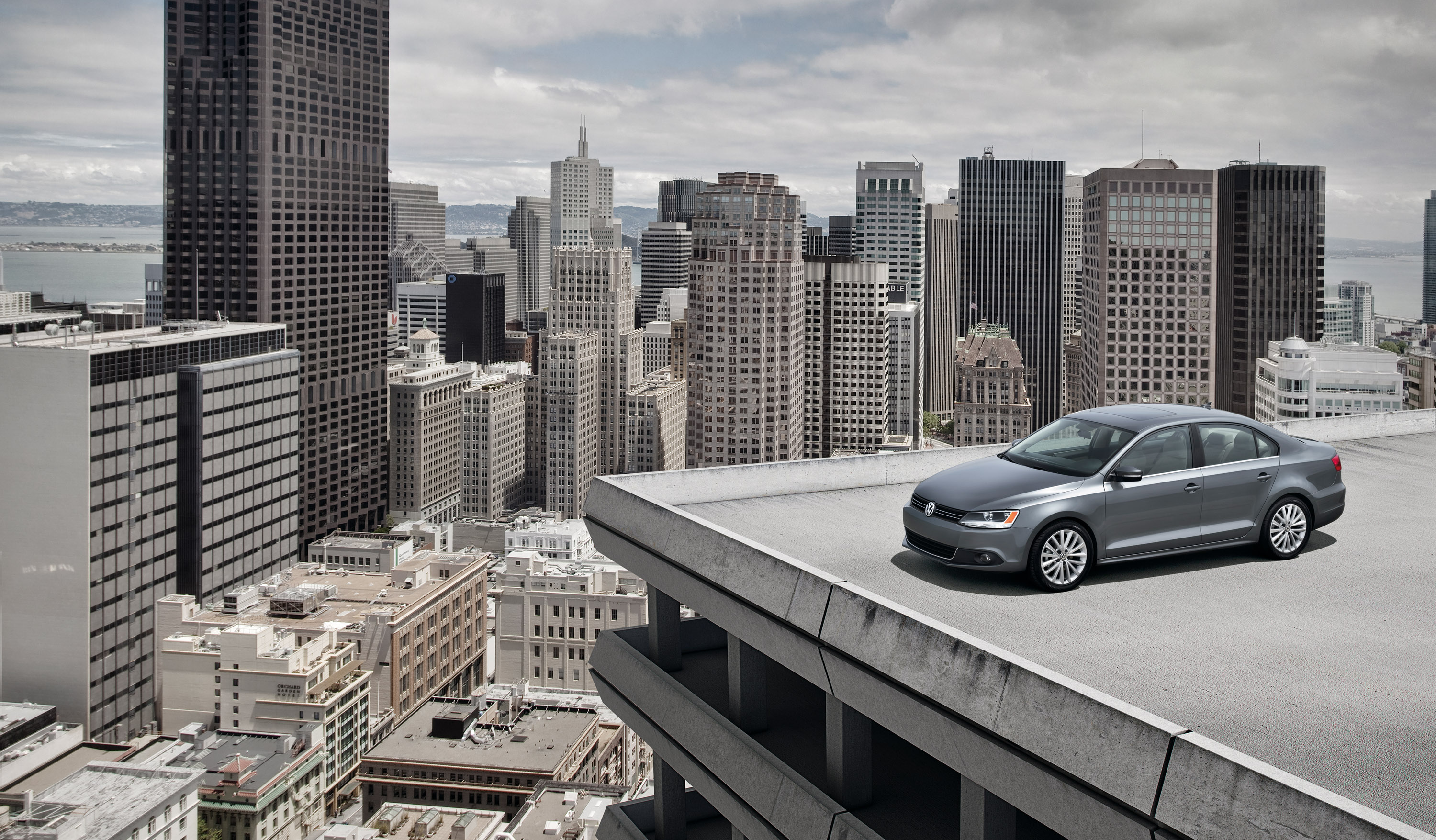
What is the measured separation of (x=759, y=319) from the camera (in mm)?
106750

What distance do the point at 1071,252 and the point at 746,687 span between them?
614 feet

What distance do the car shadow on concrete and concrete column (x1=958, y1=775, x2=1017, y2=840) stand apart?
200 centimetres

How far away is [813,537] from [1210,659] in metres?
3.08

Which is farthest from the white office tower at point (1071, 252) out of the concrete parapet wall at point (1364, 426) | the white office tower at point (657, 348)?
the concrete parapet wall at point (1364, 426)

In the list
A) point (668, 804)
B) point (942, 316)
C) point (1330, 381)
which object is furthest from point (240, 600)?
point (942, 316)

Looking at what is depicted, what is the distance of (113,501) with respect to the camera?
62.6 metres

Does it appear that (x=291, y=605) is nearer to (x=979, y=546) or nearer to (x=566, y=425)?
(x=566, y=425)

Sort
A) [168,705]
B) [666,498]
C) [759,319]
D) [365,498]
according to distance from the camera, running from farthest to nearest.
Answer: [365,498]
[759,319]
[168,705]
[666,498]

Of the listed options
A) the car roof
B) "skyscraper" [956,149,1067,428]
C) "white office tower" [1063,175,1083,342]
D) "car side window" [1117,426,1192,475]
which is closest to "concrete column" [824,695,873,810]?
"car side window" [1117,426,1192,475]

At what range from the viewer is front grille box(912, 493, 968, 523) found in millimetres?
7320

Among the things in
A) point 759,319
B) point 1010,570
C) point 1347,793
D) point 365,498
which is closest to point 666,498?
point 1010,570

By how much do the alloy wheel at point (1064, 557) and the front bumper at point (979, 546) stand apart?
179mm

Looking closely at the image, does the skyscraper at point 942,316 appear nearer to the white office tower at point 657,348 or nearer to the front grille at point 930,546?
the white office tower at point 657,348

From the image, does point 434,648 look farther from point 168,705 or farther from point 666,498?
point 666,498
